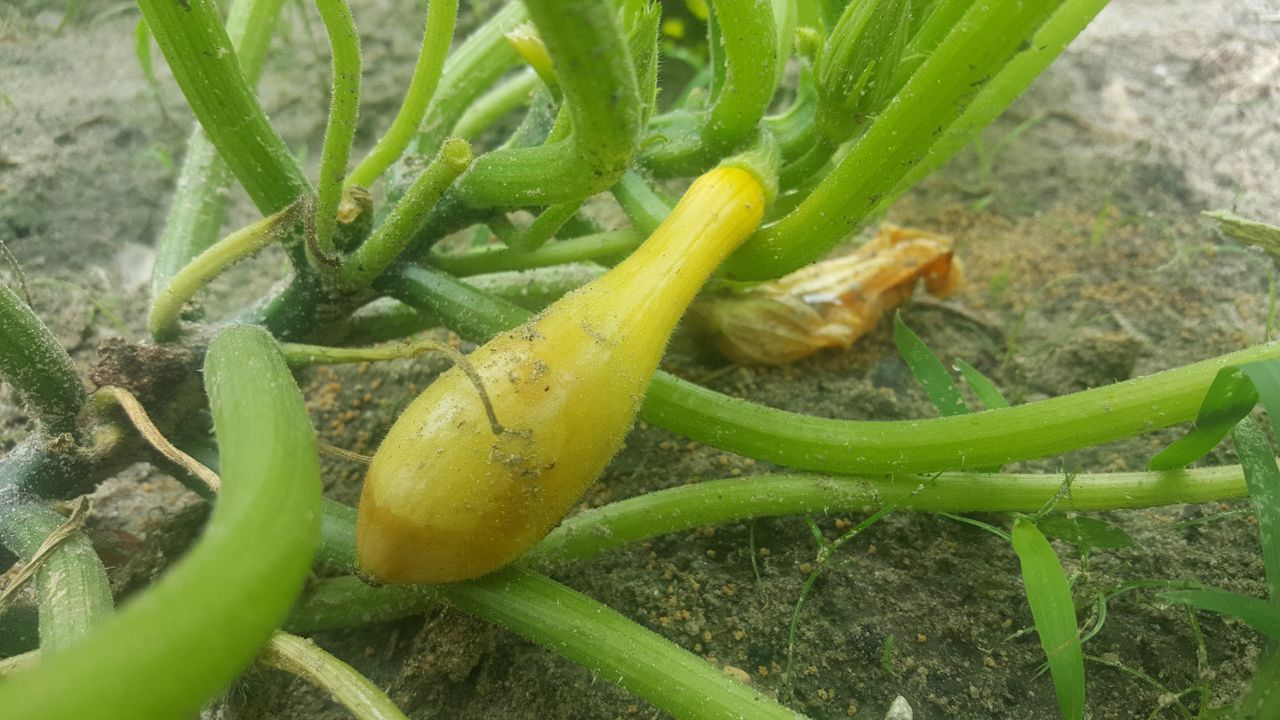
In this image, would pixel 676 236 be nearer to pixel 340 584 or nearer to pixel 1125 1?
pixel 340 584

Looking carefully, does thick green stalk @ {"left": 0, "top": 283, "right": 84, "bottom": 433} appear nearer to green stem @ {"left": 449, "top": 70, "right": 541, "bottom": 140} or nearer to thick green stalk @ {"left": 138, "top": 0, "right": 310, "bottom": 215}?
thick green stalk @ {"left": 138, "top": 0, "right": 310, "bottom": 215}

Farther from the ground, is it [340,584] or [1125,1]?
[340,584]

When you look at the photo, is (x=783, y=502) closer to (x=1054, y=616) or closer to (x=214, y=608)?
(x=1054, y=616)

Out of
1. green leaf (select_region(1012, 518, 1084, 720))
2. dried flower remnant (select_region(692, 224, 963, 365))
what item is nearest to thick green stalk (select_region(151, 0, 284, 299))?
dried flower remnant (select_region(692, 224, 963, 365))

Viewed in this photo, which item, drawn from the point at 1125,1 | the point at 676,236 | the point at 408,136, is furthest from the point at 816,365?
the point at 1125,1

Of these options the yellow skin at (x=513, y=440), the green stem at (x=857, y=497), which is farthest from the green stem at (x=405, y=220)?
the green stem at (x=857, y=497)

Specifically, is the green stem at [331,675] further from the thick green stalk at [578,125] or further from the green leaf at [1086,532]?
the green leaf at [1086,532]

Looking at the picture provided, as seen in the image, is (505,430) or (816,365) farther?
(816,365)
